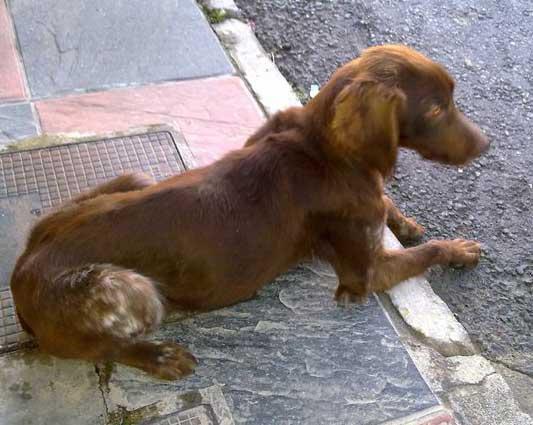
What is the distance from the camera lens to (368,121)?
96.8 inches

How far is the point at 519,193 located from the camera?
12.9ft

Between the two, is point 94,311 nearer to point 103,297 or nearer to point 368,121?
point 103,297

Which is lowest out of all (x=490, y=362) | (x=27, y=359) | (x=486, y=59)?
(x=27, y=359)

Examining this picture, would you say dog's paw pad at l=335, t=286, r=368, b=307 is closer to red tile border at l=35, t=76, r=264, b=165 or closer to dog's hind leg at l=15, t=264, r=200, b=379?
dog's hind leg at l=15, t=264, r=200, b=379

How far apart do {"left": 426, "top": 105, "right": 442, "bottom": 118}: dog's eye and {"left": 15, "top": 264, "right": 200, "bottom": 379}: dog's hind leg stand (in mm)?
1298

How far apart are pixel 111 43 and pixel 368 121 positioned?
281 cm

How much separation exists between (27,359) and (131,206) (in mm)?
889

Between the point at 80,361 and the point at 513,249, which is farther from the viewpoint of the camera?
the point at 513,249

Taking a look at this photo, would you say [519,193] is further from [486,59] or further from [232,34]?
[232,34]

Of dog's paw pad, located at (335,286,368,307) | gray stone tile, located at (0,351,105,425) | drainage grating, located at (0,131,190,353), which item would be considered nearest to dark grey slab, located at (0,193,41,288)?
drainage grating, located at (0,131,190,353)

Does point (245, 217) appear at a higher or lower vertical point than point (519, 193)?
higher

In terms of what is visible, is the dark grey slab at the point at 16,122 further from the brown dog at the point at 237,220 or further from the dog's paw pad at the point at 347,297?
the dog's paw pad at the point at 347,297

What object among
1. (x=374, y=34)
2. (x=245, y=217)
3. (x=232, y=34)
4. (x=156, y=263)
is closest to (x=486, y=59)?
(x=374, y=34)

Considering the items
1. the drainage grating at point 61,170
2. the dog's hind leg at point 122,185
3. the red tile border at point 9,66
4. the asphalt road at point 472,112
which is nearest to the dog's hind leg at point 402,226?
the asphalt road at point 472,112
